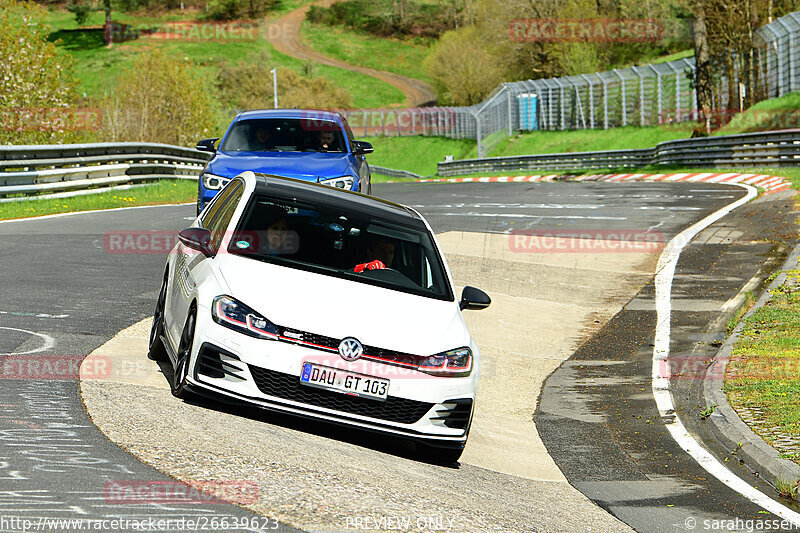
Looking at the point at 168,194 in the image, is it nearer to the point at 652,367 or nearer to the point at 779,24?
the point at 652,367

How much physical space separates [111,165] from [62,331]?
1740cm

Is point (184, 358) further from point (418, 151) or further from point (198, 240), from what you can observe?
point (418, 151)

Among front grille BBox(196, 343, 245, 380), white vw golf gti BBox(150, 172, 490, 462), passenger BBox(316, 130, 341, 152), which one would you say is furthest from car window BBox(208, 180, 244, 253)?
passenger BBox(316, 130, 341, 152)

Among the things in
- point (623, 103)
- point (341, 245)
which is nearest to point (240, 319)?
point (341, 245)

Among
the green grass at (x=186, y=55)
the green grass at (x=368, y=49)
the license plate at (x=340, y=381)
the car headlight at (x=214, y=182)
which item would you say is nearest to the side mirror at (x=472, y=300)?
the license plate at (x=340, y=381)

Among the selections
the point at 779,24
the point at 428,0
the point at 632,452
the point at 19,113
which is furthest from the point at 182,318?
the point at 428,0

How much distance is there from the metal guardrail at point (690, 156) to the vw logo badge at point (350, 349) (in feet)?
87.9

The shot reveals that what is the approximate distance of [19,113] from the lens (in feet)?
104

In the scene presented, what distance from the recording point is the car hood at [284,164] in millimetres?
12688

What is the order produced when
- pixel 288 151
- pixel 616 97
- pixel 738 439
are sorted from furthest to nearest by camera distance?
pixel 616 97 < pixel 288 151 < pixel 738 439

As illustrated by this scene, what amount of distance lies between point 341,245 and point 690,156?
31249mm

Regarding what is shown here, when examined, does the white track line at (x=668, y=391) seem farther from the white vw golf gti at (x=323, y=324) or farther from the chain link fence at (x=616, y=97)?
the chain link fence at (x=616, y=97)

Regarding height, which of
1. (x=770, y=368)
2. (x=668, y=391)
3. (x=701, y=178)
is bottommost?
(x=701, y=178)

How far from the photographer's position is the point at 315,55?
142m
